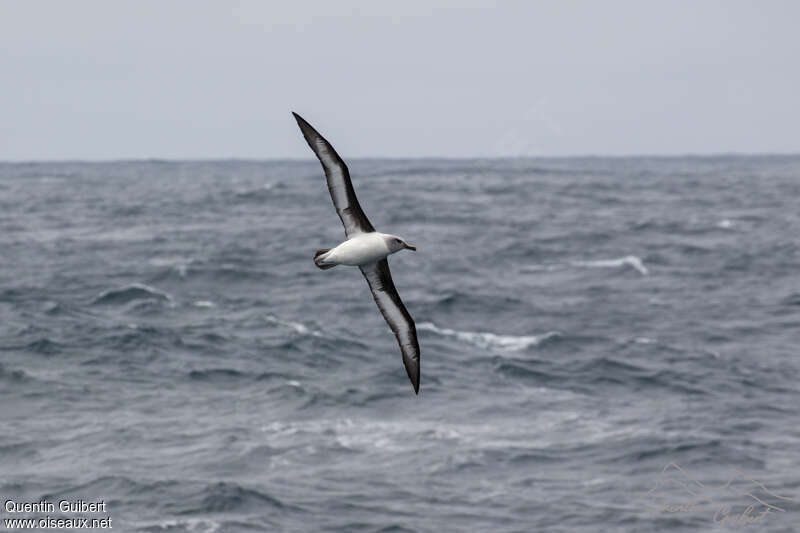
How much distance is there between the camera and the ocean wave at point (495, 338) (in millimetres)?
39406

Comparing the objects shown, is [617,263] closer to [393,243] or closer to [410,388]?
[410,388]

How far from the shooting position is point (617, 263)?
5828cm

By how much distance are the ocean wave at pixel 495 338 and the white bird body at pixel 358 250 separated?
2562cm

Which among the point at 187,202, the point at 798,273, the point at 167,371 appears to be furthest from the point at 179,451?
the point at 187,202

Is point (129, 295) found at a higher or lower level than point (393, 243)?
lower

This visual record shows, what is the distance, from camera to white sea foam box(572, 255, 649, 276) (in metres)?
57.3

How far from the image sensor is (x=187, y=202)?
107625mm

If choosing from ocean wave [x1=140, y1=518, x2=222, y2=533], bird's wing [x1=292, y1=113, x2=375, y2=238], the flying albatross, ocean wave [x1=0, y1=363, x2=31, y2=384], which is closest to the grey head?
the flying albatross

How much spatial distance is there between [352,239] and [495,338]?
2737 cm

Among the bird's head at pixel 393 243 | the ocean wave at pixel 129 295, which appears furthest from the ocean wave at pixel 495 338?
the bird's head at pixel 393 243

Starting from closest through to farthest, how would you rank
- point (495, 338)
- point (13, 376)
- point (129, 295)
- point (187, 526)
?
point (187, 526)
point (13, 376)
point (495, 338)
point (129, 295)

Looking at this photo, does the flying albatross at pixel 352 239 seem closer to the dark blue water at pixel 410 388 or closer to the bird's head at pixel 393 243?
the bird's head at pixel 393 243

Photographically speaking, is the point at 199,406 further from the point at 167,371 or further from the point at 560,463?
the point at 560,463

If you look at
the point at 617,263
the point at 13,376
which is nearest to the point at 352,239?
the point at 13,376
